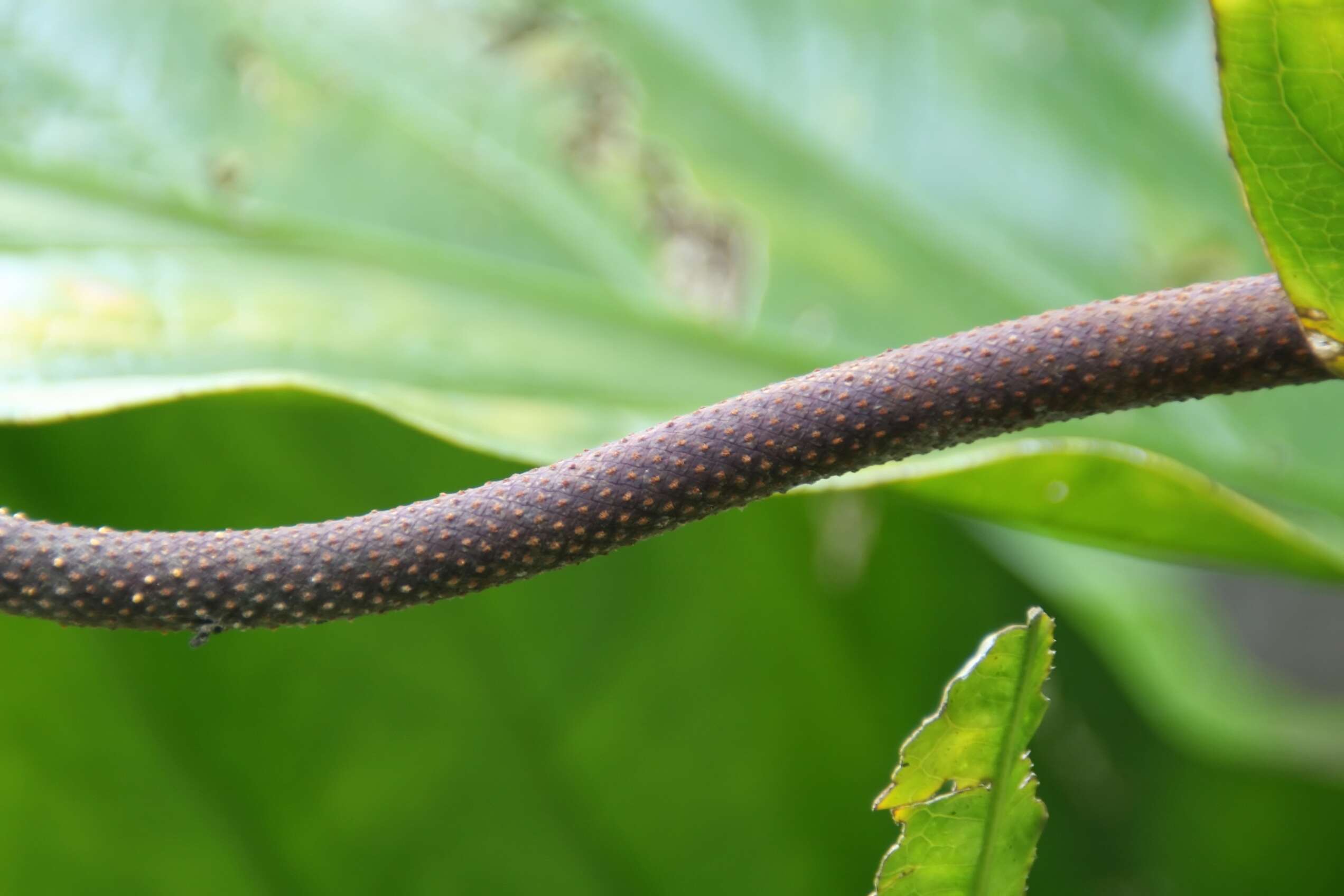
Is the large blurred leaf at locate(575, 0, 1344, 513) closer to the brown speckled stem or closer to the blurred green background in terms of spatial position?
the blurred green background

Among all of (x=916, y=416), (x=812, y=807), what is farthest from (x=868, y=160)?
(x=916, y=416)

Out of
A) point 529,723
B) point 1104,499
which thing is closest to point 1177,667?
point 1104,499

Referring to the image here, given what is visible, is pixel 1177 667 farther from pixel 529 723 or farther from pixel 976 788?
pixel 976 788

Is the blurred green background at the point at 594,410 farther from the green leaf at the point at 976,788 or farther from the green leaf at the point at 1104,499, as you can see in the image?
the green leaf at the point at 976,788

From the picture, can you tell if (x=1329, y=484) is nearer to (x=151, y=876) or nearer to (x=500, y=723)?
(x=500, y=723)

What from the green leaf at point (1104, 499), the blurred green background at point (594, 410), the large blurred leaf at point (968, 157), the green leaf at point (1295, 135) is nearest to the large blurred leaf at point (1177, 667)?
the blurred green background at point (594, 410)
